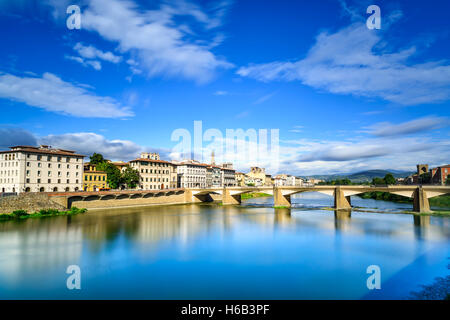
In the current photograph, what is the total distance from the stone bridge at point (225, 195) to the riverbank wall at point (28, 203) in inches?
43.4

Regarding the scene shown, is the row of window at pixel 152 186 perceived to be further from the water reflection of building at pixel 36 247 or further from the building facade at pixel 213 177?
the water reflection of building at pixel 36 247

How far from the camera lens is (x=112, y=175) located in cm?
5841

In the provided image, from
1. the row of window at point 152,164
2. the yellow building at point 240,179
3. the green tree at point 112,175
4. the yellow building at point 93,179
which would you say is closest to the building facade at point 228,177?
the yellow building at point 240,179

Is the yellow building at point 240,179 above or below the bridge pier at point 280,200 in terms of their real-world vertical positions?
above

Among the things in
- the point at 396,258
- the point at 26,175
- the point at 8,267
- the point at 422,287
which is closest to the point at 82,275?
the point at 8,267

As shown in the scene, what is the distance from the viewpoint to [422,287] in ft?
47.0

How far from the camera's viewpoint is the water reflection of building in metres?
17.4

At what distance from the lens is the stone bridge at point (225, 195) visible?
4075cm

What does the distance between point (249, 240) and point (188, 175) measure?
56659 mm

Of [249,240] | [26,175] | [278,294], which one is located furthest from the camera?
[26,175]

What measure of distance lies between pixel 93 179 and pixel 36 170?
467 inches
